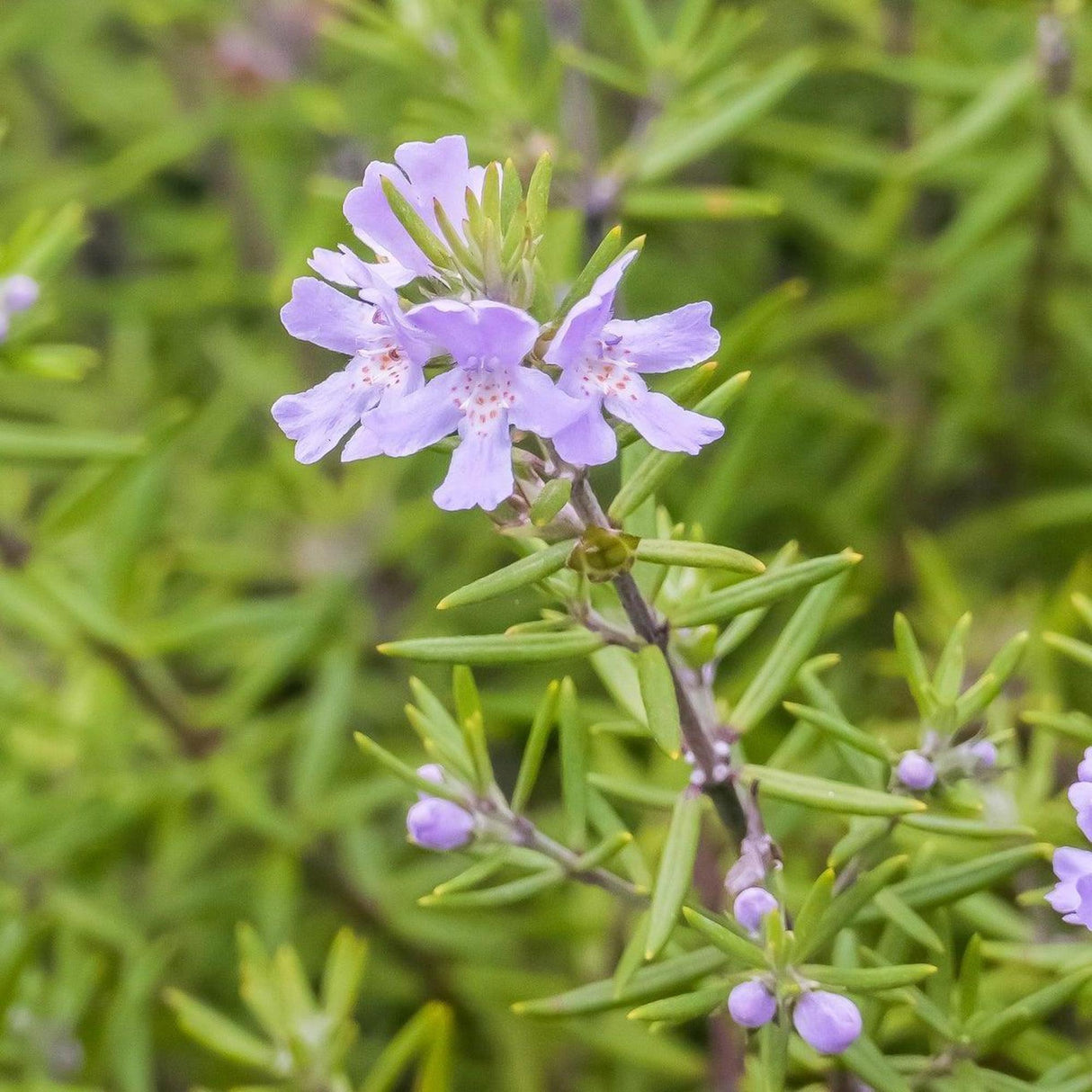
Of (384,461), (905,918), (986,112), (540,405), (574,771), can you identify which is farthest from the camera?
(384,461)

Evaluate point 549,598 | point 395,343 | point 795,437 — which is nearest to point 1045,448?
point 795,437

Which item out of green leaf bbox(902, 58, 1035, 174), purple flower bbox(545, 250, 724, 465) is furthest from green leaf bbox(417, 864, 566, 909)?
green leaf bbox(902, 58, 1035, 174)

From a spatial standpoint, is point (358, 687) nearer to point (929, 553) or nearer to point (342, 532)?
point (342, 532)

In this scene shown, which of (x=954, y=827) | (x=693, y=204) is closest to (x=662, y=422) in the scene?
(x=954, y=827)

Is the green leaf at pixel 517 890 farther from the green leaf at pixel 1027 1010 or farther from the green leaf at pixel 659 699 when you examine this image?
the green leaf at pixel 1027 1010

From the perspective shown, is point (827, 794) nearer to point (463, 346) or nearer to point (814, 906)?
point (814, 906)

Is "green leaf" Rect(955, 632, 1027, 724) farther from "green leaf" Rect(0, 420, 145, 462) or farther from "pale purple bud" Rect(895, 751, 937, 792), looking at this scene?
"green leaf" Rect(0, 420, 145, 462)
